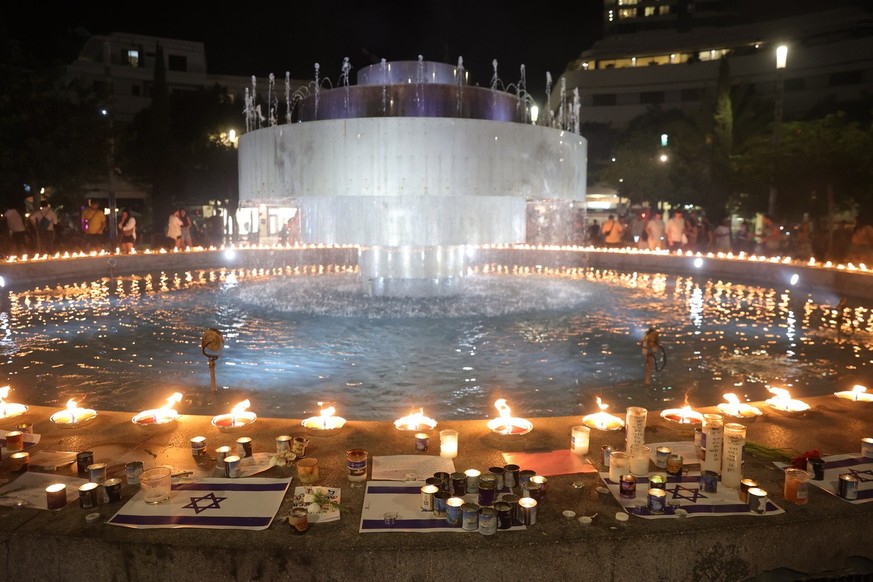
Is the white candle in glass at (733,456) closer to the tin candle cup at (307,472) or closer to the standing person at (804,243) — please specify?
the tin candle cup at (307,472)

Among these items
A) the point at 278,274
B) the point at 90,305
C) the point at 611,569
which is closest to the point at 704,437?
the point at 611,569

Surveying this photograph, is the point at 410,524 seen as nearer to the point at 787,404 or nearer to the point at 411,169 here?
the point at 787,404

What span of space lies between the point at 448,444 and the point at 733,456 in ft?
5.88

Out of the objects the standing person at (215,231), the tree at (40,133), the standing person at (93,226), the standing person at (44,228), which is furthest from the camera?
the standing person at (215,231)

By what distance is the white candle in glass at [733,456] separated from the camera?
4113 mm

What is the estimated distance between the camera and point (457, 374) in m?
8.02

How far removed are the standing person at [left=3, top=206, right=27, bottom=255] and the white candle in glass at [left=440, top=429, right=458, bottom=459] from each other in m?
18.6

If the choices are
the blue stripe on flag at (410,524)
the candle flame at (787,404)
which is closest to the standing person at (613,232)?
the candle flame at (787,404)

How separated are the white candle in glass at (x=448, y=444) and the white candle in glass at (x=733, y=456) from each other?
171cm

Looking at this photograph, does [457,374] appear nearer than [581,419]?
No

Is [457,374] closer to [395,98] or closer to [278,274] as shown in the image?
[395,98]

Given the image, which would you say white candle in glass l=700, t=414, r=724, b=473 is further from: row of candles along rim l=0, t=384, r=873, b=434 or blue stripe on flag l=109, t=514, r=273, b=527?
blue stripe on flag l=109, t=514, r=273, b=527

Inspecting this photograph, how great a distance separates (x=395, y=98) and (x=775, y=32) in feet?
201

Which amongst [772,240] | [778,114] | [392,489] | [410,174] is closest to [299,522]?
[392,489]
